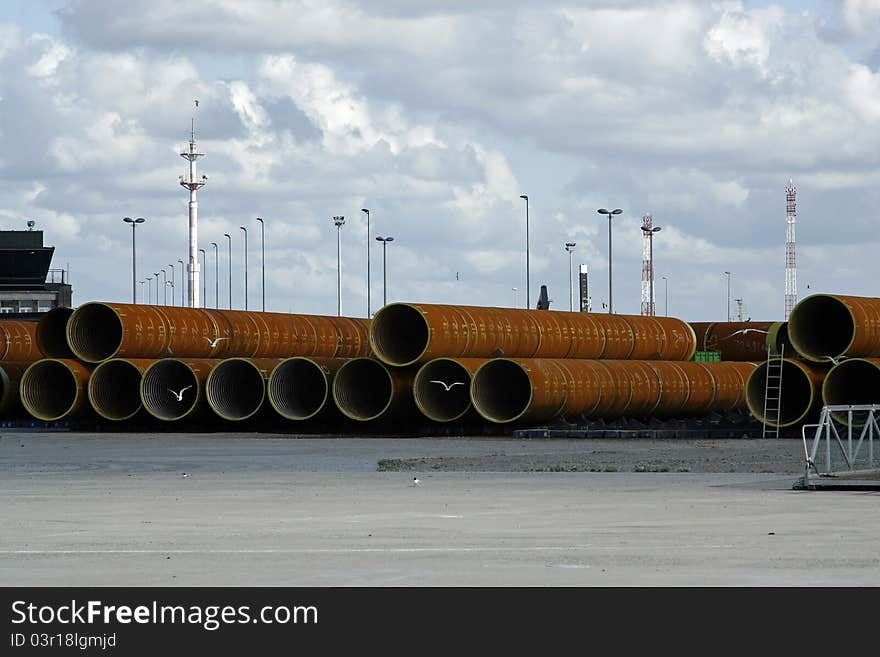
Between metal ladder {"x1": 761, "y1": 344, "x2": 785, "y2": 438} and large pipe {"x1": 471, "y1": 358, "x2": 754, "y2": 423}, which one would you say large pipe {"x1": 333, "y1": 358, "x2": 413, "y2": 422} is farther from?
metal ladder {"x1": 761, "y1": 344, "x2": 785, "y2": 438}

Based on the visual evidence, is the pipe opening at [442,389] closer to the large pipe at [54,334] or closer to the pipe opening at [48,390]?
the pipe opening at [48,390]

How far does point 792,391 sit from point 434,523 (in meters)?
30.9

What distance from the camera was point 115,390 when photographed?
5656 cm

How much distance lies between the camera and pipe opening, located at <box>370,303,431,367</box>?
5191 centimetres

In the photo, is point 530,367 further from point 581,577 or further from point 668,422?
point 581,577

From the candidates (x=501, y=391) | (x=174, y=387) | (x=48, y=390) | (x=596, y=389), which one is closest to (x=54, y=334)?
(x=48, y=390)

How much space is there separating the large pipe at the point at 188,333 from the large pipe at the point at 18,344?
807 centimetres

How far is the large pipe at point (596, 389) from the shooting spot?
163 ft

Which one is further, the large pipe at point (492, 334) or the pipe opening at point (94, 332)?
the pipe opening at point (94, 332)

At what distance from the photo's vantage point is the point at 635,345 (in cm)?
5859

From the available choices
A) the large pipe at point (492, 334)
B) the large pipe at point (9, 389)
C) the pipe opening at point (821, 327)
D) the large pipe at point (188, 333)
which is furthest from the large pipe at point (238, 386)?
the pipe opening at point (821, 327)
